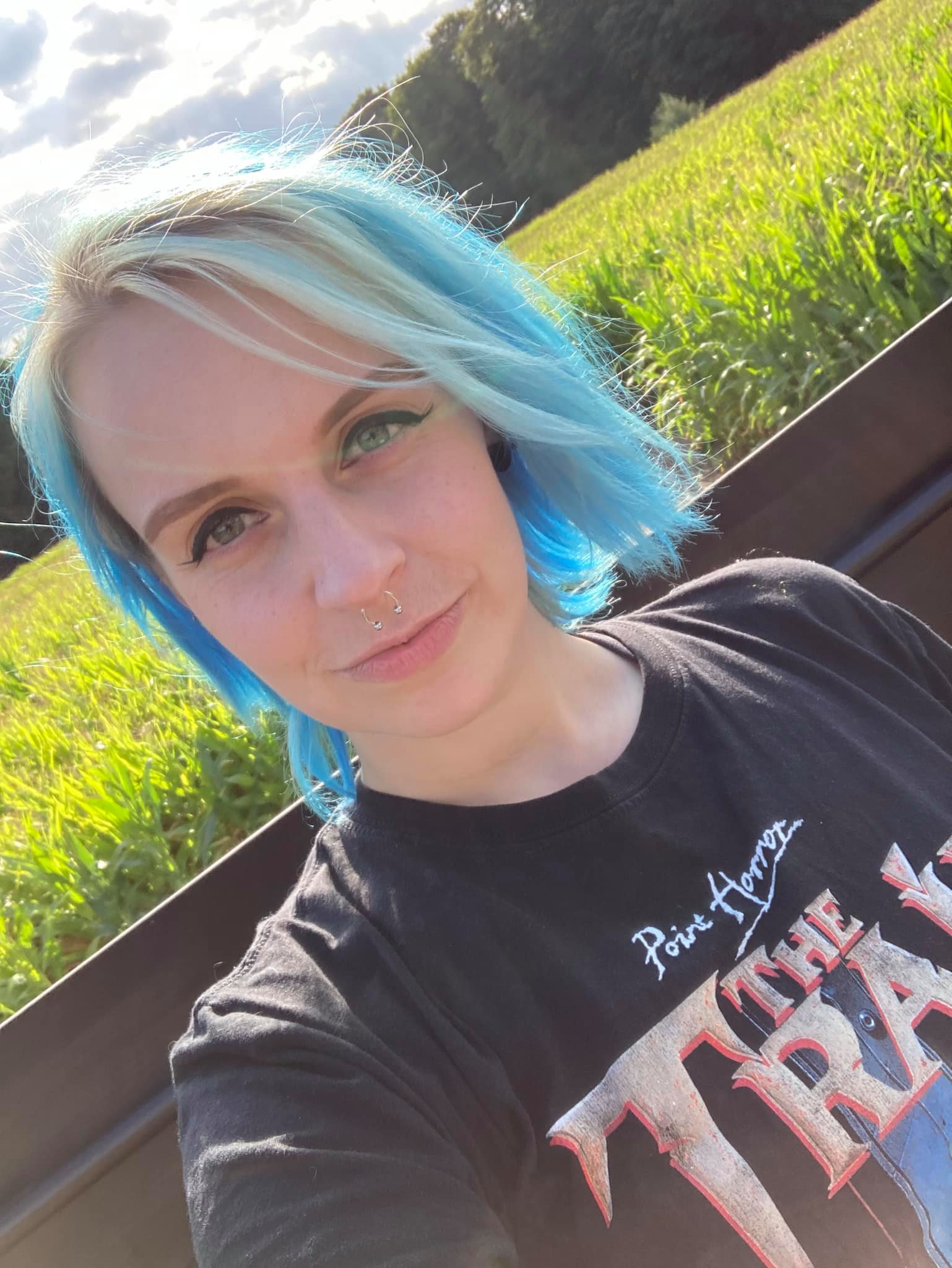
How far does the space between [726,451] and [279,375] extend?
8.60ft

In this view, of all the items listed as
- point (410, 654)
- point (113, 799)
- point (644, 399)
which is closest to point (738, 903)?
point (410, 654)

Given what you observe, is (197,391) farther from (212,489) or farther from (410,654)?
(410,654)

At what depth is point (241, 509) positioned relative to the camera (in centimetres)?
114

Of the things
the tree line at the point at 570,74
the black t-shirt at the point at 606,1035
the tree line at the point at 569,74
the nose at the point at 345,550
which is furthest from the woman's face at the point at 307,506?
the tree line at the point at 569,74

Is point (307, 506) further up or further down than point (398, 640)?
further up

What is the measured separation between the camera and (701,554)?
1898 mm

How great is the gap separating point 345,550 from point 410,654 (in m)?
0.15

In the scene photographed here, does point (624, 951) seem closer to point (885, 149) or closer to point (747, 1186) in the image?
point (747, 1186)

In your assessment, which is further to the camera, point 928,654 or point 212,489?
point 928,654

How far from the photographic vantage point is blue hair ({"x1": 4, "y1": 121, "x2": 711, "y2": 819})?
116 cm

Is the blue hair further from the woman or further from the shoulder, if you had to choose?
the shoulder

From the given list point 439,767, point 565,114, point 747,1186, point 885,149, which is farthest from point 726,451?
point 565,114

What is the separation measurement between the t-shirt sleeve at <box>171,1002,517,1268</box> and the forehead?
670mm

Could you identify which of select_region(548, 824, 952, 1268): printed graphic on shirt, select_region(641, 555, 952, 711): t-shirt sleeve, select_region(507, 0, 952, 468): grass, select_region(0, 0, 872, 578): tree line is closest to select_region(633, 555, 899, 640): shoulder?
select_region(641, 555, 952, 711): t-shirt sleeve
